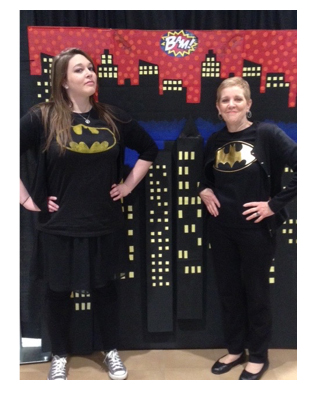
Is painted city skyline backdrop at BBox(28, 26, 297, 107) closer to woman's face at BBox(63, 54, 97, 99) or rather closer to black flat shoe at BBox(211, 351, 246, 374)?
woman's face at BBox(63, 54, 97, 99)

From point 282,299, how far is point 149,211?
898 millimetres

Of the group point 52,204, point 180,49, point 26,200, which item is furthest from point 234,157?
point 26,200

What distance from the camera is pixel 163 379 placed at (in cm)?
226

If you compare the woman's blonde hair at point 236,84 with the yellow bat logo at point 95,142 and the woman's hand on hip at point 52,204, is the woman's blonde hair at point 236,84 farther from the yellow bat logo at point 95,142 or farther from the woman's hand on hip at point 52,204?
the woman's hand on hip at point 52,204

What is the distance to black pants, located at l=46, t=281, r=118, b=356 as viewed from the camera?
2.18 meters

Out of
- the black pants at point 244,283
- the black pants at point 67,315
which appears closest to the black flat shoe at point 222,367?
the black pants at point 244,283

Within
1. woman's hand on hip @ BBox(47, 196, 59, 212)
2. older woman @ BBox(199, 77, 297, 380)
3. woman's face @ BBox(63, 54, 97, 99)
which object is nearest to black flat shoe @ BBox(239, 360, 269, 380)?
older woman @ BBox(199, 77, 297, 380)

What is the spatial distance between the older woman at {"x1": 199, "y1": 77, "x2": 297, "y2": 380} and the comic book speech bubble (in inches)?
12.5

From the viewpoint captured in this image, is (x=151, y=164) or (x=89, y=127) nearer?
(x=89, y=127)

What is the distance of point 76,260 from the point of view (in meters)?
2.06

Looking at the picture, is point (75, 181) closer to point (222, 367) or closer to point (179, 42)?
point (179, 42)

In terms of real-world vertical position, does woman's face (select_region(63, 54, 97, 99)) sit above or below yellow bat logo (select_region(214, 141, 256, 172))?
above
